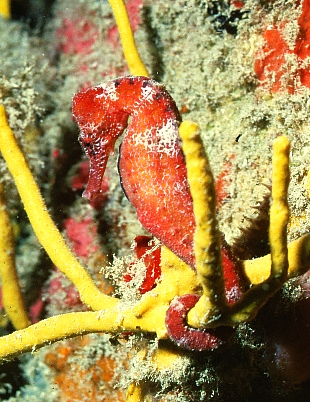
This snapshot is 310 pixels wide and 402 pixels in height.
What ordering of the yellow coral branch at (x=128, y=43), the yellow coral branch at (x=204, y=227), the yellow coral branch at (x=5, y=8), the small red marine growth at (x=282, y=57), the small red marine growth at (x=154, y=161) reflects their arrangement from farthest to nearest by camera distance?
the yellow coral branch at (x=5, y=8) → the yellow coral branch at (x=128, y=43) → the small red marine growth at (x=282, y=57) → the small red marine growth at (x=154, y=161) → the yellow coral branch at (x=204, y=227)

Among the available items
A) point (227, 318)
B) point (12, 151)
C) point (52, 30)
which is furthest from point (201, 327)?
point (52, 30)

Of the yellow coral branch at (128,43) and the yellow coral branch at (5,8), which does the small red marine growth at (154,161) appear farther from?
the yellow coral branch at (5,8)

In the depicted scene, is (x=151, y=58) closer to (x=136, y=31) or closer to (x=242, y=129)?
(x=136, y=31)

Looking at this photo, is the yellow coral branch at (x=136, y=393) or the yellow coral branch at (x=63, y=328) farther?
the yellow coral branch at (x=136, y=393)

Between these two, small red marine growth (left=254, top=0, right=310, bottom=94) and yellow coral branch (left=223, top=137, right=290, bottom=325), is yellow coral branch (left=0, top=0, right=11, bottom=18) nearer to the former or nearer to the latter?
small red marine growth (left=254, top=0, right=310, bottom=94)

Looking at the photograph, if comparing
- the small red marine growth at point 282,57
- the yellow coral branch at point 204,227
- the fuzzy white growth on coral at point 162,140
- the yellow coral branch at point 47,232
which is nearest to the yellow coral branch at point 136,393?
the yellow coral branch at point 47,232

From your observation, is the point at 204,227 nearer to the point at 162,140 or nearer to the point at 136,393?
the point at 162,140

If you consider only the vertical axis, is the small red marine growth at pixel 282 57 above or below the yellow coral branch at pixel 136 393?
above

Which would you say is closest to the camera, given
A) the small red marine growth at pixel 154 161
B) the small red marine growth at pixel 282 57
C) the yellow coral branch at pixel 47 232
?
the small red marine growth at pixel 154 161

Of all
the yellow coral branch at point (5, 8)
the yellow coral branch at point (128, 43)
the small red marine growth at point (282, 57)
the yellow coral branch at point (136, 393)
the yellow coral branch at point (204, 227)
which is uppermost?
the yellow coral branch at point (5, 8)
